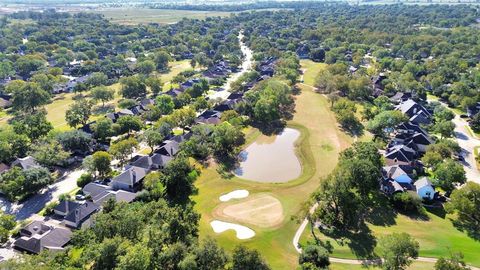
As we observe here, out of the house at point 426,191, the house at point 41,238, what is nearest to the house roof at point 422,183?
the house at point 426,191

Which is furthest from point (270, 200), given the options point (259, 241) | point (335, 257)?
point (335, 257)

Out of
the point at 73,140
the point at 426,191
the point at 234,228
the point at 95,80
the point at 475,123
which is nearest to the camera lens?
the point at 234,228

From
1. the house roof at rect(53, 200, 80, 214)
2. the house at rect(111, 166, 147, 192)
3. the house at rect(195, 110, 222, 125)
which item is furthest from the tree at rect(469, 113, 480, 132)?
the house roof at rect(53, 200, 80, 214)

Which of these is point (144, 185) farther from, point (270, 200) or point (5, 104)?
point (5, 104)

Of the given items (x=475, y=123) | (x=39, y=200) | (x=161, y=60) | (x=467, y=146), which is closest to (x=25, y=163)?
(x=39, y=200)

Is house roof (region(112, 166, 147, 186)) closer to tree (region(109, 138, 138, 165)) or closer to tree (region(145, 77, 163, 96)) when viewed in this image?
tree (region(109, 138, 138, 165))

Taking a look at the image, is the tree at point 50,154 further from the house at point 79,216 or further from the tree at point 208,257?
the tree at point 208,257

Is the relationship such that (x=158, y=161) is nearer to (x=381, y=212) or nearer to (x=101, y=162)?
(x=101, y=162)
